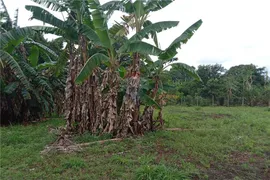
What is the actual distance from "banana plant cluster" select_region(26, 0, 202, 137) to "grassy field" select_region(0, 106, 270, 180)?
2.20ft

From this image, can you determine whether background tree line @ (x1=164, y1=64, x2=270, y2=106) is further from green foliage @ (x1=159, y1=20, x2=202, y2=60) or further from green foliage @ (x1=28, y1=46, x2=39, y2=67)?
green foliage @ (x1=159, y1=20, x2=202, y2=60)

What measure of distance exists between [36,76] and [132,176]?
7.01 metres

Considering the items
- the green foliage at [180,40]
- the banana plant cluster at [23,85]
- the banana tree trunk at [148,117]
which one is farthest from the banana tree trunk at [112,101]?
the banana plant cluster at [23,85]

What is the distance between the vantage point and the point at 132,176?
456 cm

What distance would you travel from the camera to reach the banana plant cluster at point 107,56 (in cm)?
686

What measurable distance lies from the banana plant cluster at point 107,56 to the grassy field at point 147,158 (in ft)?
2.20

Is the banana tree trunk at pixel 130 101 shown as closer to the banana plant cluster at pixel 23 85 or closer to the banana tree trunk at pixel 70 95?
the banana tree trunk at pixel 70 95

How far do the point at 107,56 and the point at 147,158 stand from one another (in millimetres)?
3350

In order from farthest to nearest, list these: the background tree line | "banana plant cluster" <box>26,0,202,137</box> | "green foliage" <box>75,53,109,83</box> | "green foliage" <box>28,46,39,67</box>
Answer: the background tree line < "green foliage" <box>28,46,39,67</box> < "banana plant cluster" <box>26,0,202,137</box> < "green foliage" <box>75,53,109,83</box>

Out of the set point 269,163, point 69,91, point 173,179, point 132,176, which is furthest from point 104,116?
point 269,163

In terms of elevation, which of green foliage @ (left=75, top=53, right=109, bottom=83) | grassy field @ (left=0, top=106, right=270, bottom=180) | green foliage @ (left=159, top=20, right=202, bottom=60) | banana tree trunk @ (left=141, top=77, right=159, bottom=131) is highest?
green foliage @ (left=159, top=20, right=202, bottom=60)

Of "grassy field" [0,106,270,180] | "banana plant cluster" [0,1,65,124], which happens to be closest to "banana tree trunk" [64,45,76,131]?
"grassy field" [0,106,270,180]

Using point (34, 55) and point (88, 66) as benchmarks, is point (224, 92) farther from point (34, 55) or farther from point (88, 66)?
point (88, 66)

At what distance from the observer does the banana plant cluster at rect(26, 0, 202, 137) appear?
6.86 m
